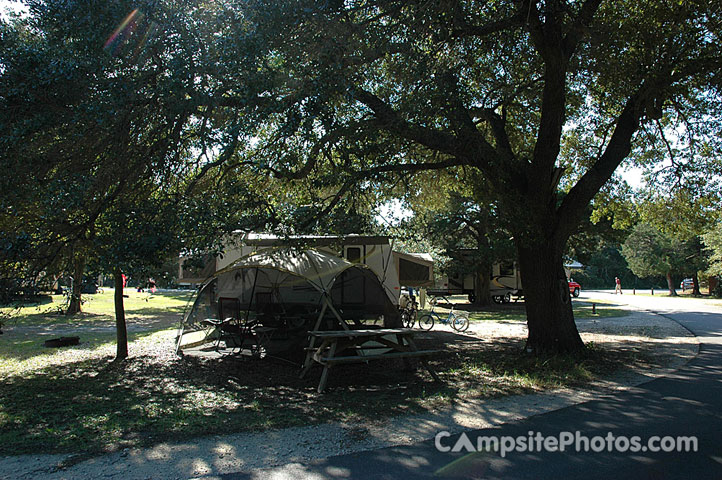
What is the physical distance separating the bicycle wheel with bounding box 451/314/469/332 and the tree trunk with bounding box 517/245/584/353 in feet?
18.0

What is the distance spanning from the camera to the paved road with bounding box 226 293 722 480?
399 cm

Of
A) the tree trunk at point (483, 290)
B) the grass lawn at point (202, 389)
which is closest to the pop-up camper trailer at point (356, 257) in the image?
the grass lawn at point (202, 389)

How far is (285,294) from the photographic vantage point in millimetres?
13047

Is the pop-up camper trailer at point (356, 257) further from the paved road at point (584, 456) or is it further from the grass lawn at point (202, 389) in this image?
the paved road at point (584, 456)

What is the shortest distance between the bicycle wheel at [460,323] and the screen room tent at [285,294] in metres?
3.58

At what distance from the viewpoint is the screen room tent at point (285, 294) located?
9625 mm

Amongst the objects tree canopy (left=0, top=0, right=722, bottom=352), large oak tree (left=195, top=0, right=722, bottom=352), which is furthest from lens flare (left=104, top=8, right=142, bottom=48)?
large oak tree (left=195, top=0, right=722, bottom=352)

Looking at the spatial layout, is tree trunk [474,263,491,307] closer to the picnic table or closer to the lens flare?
the picnic table

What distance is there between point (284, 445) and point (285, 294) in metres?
8.40

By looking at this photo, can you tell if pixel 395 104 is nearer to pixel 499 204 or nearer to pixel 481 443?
pixel 499 204

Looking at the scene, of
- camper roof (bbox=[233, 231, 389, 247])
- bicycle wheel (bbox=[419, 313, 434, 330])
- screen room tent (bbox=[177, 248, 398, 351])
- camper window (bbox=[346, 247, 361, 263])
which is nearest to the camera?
camper roof (bbox=[233, 231, 389, 247])

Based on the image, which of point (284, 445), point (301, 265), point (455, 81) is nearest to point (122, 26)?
point (301, 265)

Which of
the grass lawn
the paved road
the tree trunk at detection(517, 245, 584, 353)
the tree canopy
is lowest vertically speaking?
the grass lawn

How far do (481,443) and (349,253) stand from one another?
36.9 feet
